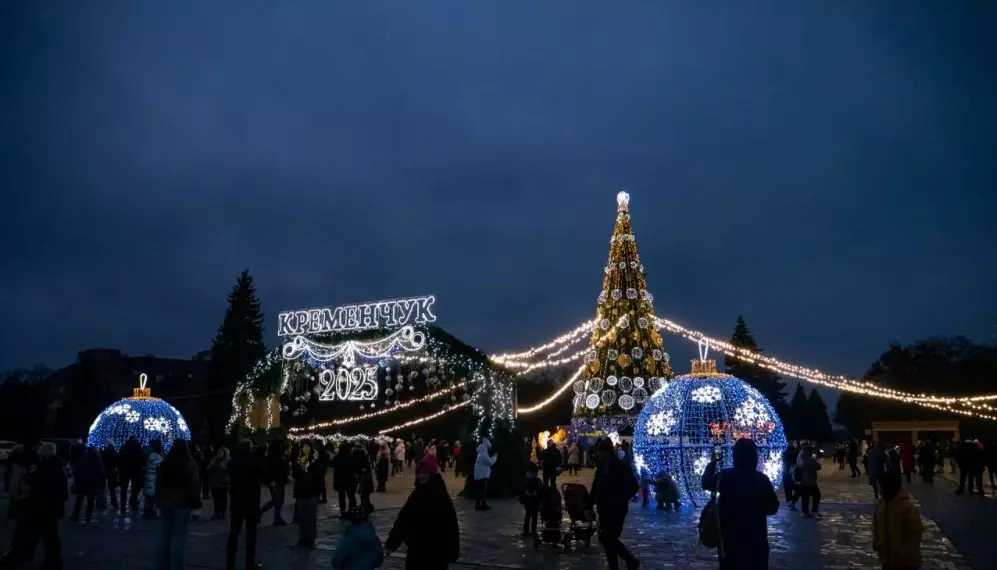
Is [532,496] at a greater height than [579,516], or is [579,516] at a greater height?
[532,496]

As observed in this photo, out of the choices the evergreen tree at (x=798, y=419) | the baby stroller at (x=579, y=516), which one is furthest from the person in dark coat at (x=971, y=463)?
the evergreen tree at (x=798, y=419)

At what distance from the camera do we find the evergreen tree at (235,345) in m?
50.4

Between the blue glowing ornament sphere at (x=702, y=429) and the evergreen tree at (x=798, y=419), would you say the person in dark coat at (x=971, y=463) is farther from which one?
the evergreen tree at (x=798, y=419)

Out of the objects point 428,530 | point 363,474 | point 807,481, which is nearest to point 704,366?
point 807,481

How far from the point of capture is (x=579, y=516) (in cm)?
1146

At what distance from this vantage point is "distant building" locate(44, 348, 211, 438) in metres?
43.3

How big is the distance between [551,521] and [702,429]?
619 centimetres

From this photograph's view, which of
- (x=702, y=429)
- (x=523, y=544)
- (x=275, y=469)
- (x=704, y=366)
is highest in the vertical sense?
(x=704, y=366)

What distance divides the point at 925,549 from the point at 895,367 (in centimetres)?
5848

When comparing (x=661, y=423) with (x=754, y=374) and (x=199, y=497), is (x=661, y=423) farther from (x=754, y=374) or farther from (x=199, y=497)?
(x=754, y=374)

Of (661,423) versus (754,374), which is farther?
(754,374)

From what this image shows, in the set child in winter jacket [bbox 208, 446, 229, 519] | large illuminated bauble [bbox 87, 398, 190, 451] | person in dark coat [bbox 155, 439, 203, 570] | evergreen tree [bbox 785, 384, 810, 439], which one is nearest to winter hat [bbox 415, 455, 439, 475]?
person in dark coat [bbox 155, 439, 203, 570]

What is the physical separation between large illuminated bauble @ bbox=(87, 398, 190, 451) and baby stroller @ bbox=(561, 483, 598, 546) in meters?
14.0

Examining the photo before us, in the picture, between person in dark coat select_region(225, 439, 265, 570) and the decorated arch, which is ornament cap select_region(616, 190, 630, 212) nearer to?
the decorated arch
